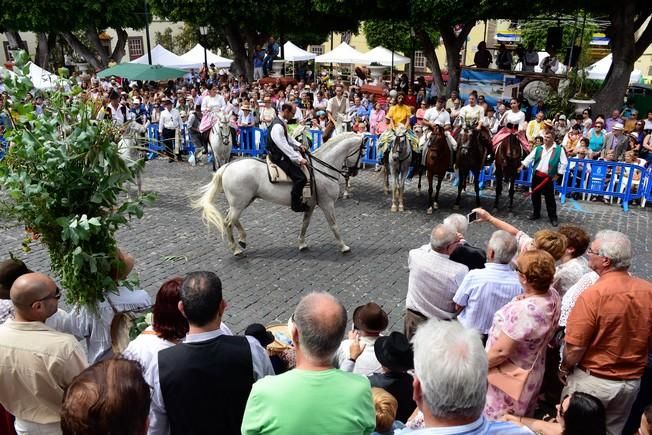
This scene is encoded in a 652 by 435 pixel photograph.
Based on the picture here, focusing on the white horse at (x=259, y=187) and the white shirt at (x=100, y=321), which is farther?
the white horse at (x=259, y=187)

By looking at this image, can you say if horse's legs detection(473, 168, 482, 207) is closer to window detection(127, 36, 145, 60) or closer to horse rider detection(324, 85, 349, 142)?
horse rider detection(324, 85, 349, 142)

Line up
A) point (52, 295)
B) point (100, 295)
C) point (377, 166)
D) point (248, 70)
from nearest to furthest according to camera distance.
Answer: point (52, 295)
point (100, 295)
point (377, 166)
point (248, 70)

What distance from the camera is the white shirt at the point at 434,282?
15.4ft

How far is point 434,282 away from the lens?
4742mm

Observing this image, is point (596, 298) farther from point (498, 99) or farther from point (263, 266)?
point (498, 99)

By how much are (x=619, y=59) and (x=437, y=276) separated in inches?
619

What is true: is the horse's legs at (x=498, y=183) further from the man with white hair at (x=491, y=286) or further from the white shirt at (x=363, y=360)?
the white shirt at (x=363, y=360)

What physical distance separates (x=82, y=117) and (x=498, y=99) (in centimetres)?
1908

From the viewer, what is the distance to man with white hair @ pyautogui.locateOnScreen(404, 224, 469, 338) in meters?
4.70

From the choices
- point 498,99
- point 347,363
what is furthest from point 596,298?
point 498,99

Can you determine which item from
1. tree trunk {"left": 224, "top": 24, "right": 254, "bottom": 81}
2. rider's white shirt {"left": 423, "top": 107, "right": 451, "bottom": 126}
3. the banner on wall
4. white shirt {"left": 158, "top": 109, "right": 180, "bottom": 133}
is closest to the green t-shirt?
rider's white shirt {"left": 423, "top": 107, "right": 451, "bottom": 126}

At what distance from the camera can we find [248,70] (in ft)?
98.3

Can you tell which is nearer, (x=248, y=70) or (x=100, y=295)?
(x=100, y=295)

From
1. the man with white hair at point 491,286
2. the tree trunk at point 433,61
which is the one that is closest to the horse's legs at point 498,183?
the man with white hair at point 491,286
